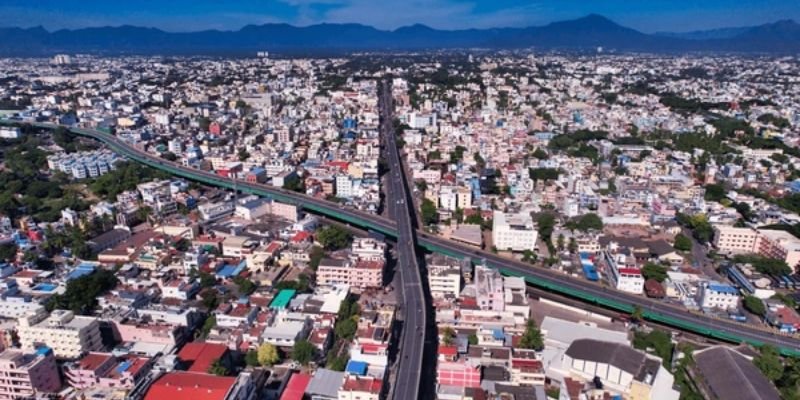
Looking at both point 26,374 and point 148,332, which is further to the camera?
point 148,332

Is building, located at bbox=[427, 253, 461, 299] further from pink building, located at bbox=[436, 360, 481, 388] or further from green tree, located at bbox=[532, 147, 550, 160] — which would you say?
green tree, located at bbox=[532, 147, 550, 160]

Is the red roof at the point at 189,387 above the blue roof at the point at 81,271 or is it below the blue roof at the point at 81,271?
above

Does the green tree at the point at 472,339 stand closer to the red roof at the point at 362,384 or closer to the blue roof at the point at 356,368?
the blue roof at the point at 356,368

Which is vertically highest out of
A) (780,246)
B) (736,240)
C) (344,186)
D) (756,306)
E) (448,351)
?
(344,186)

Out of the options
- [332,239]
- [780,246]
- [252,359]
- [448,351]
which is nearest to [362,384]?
[448,351]

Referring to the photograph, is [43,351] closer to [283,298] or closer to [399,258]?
[283,298]

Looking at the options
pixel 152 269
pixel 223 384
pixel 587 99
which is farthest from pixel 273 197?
pixel 587 99

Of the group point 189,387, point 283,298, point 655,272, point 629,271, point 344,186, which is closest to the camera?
point 189,387

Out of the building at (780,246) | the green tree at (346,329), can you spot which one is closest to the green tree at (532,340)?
the green tree at (346,329)
